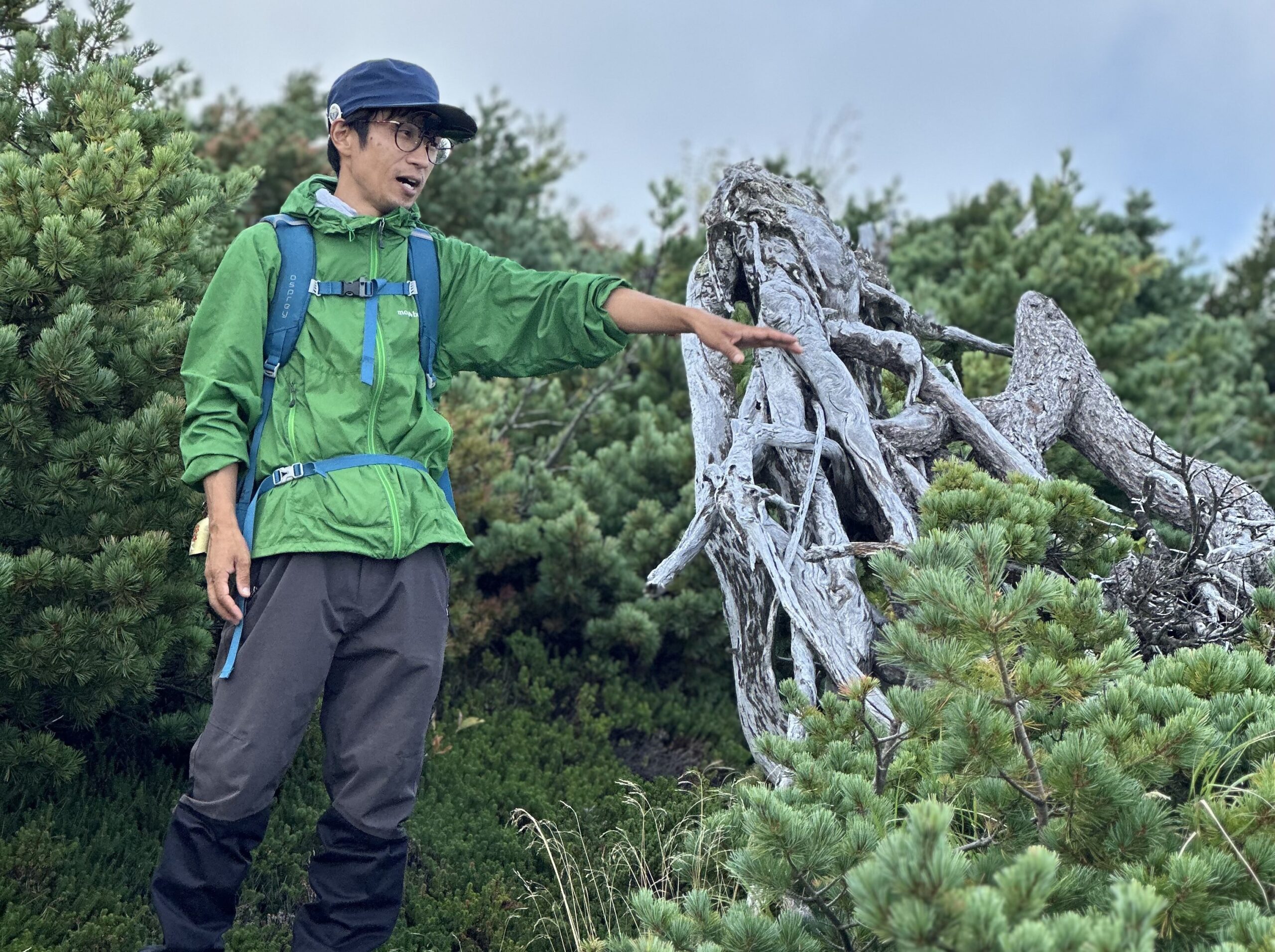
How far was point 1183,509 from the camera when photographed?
14.7 feet

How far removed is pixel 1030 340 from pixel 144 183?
132 inches

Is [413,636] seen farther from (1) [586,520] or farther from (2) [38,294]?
(1) [586,520]

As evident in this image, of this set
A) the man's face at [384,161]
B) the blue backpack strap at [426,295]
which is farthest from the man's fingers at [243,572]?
the man's face at [384,161]

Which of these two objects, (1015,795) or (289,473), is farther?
(289,473)

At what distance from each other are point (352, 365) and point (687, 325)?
0.84m

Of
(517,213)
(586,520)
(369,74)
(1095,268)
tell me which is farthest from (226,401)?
(1095,268)

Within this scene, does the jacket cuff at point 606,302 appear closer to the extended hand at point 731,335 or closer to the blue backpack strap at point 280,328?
the extended hand at point 731,335

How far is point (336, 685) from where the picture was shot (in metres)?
3.08

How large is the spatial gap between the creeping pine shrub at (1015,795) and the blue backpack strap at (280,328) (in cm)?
138

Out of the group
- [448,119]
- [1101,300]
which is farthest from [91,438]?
[1101,300]

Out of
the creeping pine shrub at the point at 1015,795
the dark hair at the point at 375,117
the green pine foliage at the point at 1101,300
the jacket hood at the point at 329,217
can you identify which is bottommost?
the creeping pine shrub at the point at 1015,795

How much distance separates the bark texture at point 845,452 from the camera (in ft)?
12.9

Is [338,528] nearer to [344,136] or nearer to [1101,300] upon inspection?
[344,136]

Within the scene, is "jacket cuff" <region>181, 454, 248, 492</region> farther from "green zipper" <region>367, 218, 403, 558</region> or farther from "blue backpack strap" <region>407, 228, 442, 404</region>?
"blue backpack strap" <region>407, 228, 442, 404</region>
